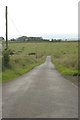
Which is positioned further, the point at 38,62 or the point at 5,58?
the point at 38,62

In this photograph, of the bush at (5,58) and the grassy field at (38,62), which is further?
the bush at (5,58)

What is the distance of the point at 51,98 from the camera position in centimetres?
1616

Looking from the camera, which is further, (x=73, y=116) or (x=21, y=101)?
(x=21, y=101)

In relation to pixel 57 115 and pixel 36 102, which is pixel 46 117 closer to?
pixel 57 115

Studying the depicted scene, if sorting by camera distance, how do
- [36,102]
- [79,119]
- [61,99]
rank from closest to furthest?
[79,119]
[36,102]
[61,99]

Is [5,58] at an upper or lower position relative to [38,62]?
upper

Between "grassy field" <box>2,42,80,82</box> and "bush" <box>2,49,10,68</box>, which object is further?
"bush" <box>2,49,10,68</box>

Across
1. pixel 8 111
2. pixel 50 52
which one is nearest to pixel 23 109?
pixel 8 111

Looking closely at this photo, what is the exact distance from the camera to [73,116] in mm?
Answer: 11297

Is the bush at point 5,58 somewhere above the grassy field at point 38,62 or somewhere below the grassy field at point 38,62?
above

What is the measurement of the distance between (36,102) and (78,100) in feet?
6.22

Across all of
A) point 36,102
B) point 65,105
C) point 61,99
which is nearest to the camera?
point 65,105

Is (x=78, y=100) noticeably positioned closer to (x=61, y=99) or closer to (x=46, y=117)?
(x=61, y=99)

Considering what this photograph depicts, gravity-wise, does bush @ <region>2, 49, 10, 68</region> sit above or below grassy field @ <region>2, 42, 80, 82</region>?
above
